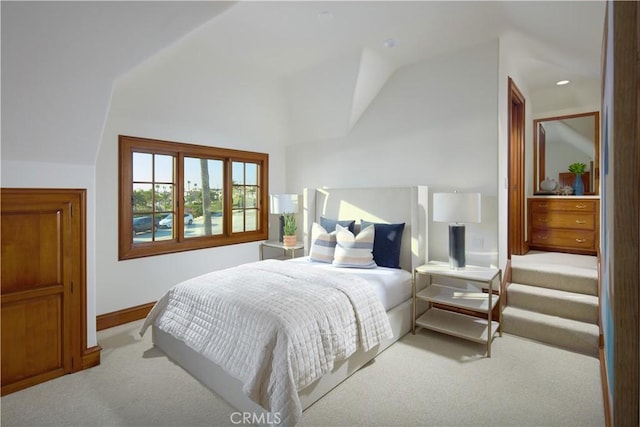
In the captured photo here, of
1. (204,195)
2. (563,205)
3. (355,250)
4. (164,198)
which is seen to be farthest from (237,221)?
(563,205)

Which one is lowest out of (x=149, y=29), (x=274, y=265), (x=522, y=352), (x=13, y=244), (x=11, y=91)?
(x=522, y=352)

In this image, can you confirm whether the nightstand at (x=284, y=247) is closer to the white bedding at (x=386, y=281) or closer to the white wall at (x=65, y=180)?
the white bedding at (x=386, y=281)

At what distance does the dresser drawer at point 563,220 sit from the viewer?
13.8ft

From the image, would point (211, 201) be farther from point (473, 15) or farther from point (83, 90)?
point (473, 15)

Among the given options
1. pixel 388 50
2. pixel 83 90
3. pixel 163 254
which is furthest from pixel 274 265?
pixel 388 50

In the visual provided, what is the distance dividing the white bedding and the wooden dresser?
2486 mm

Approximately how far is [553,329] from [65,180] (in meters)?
4.21

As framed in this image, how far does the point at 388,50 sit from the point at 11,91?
314 cm

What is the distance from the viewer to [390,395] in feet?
7.32

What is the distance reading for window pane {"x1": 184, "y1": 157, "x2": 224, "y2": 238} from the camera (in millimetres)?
4145

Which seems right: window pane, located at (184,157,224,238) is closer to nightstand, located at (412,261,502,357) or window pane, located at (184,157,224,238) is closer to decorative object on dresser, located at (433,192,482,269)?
nightstand, located at (412,261,502,357)

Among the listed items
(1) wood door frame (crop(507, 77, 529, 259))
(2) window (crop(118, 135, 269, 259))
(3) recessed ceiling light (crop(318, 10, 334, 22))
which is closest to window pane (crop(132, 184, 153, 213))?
(2) window (crop(118, 135, 269, 259))

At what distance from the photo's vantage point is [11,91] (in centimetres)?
199

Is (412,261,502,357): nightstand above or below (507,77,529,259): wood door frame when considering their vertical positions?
below
